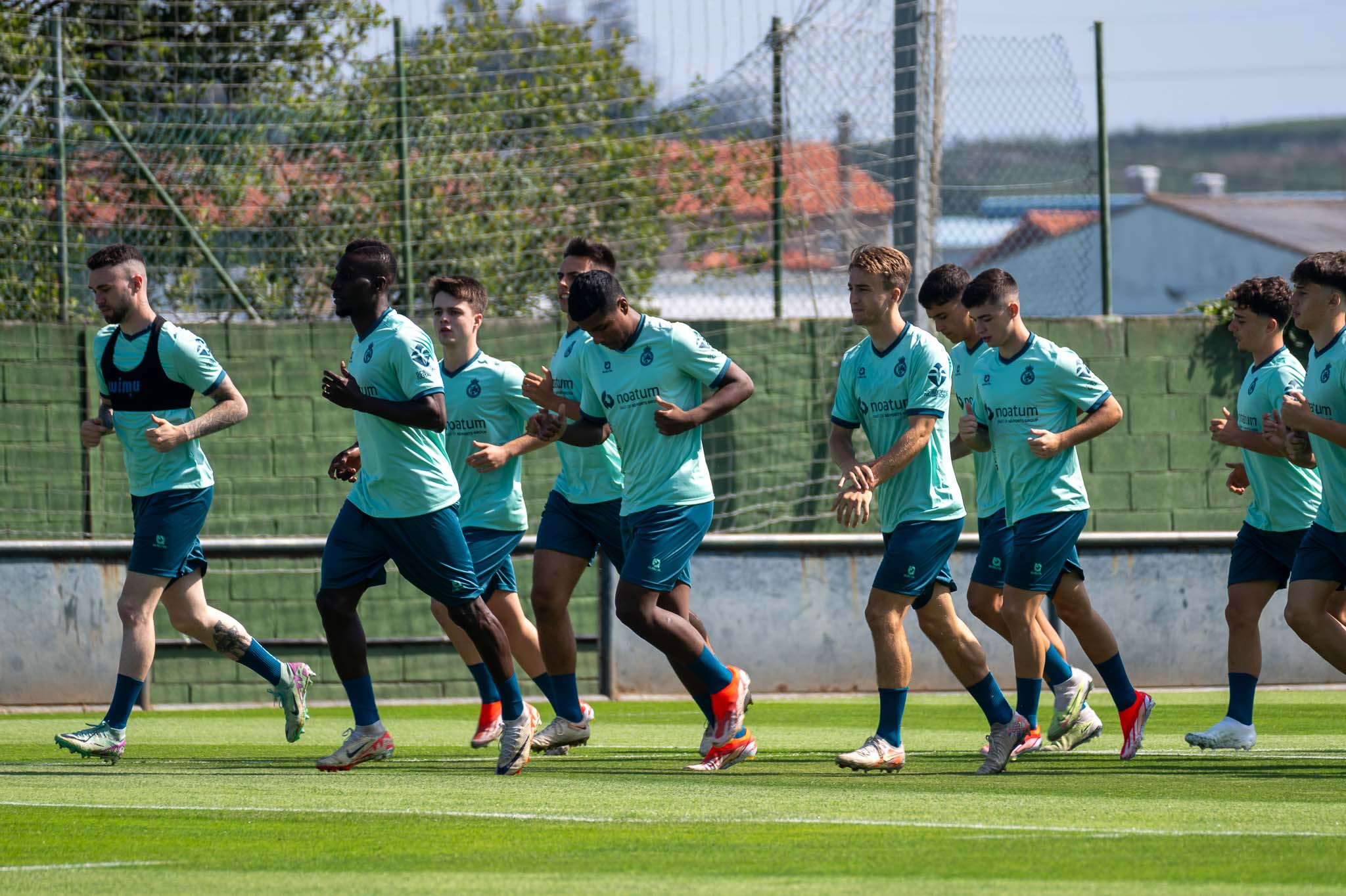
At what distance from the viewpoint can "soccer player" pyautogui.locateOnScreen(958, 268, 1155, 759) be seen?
823cm

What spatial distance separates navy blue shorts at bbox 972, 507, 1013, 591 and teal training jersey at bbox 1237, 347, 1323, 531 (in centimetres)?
118

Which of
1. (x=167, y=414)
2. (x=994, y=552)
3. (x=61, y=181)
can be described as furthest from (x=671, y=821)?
(x=61, y=181)

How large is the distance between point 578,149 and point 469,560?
6637 mm

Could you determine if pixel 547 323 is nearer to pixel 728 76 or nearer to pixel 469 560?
pixel 728 76

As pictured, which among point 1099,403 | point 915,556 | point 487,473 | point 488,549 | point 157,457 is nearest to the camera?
point 915,556

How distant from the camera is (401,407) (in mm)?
7785

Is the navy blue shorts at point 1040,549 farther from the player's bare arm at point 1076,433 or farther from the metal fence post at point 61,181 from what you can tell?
the metal fence post at point 61,181

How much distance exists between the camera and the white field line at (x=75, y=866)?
17.7 feet

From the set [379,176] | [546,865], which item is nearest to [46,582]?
[379,176]

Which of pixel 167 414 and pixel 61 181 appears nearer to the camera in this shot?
pixel 167 414

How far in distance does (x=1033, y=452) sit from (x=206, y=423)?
12.4ft

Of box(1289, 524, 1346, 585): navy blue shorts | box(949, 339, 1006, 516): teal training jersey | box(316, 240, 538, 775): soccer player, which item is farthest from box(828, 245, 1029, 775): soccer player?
box(316, 240, 538, 775): soccer player

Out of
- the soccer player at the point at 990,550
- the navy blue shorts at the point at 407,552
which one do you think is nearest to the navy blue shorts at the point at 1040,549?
the soccer player at the point at 990,550

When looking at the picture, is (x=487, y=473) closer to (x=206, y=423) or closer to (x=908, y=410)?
(x=206, y=423)
